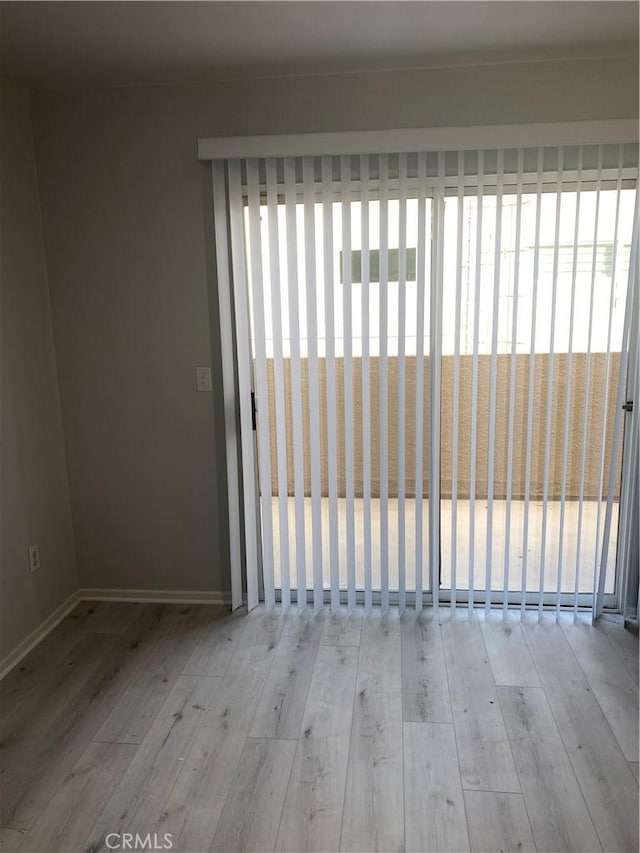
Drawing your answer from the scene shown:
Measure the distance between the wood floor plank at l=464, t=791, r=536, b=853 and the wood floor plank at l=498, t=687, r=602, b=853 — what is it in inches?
1.2

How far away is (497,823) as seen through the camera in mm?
1724

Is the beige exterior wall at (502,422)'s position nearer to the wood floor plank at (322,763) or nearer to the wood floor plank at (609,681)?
the wood floor plank at (609,681)

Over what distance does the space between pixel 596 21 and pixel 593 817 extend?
270 centimetres

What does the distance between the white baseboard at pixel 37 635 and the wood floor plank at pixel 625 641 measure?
2.61 m

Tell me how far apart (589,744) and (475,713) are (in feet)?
1.27

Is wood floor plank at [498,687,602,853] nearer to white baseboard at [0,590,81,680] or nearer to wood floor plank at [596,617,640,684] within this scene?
wood floor plank at [596,617,640,684]

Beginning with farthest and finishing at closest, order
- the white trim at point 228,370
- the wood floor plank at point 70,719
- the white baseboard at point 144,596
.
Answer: the white baseboard at point 144,596, the white trim at point 228,370, the wood floor plank at point 70,719

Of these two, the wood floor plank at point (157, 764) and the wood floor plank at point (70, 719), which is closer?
the wood floor plank at point (157, 764)

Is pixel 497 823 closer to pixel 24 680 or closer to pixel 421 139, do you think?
pixel 24 680

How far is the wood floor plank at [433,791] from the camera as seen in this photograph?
5.50 feet

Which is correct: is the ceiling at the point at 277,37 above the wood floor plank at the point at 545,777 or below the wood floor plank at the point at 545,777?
above

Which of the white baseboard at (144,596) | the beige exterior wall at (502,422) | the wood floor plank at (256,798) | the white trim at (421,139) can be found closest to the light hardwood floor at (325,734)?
the wood floor plank at (256,798)

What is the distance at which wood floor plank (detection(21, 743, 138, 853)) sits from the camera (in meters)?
1.70

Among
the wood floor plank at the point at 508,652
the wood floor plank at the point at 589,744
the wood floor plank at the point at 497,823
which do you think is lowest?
the wood floor plank at the point at 497,823
